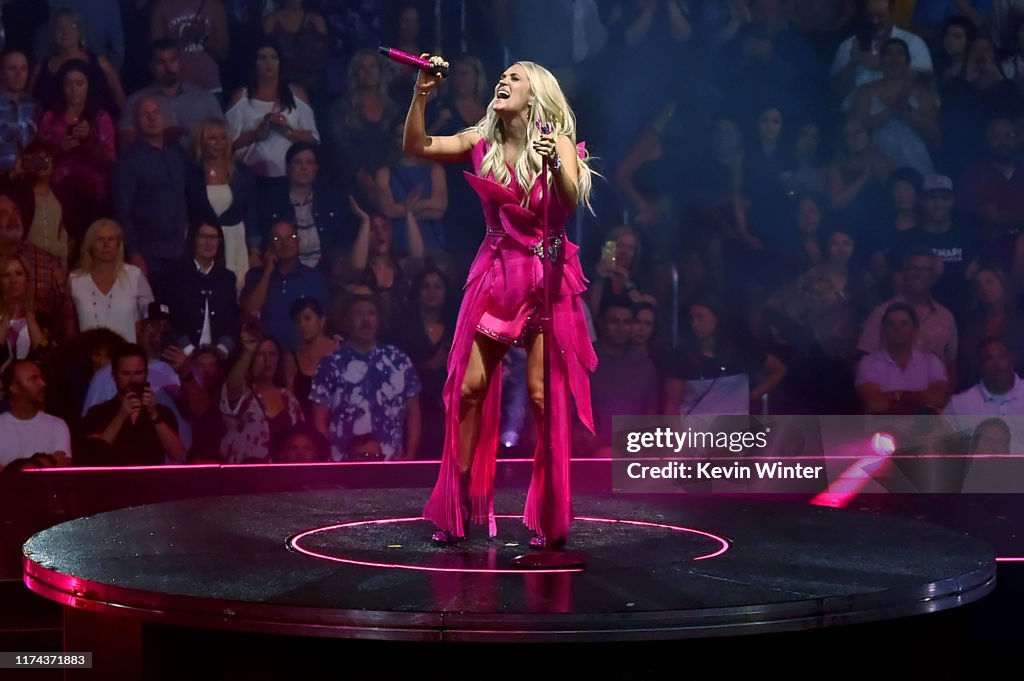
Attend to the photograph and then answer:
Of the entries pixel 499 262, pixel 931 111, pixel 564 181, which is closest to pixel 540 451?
pixel 499 262

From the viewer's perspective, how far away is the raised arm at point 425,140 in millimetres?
3574

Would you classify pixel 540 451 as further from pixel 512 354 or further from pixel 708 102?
pixel 708 102

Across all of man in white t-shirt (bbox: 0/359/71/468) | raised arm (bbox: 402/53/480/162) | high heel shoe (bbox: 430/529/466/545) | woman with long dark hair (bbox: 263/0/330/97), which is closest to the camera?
raised arm (bbox: 402/53/480/162)

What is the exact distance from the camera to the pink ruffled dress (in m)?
3.58

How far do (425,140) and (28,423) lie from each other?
10.4ft

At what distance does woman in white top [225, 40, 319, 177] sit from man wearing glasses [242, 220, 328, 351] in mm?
332

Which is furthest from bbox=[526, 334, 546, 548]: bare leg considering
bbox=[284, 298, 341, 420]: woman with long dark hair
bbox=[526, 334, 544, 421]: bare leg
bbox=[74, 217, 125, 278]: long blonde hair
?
bbox=[74, 217, 125, 278]: long blonde hair

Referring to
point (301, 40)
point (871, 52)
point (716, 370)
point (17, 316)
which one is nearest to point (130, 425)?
point (17, 316)

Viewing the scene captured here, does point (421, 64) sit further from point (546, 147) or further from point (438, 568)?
point (438, 568)

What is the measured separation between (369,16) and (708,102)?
184 cm

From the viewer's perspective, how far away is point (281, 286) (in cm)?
630

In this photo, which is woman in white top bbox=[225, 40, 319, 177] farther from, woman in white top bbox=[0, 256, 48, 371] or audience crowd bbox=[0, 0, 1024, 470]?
woman in white top bbox=[0, 256, 48, 371]

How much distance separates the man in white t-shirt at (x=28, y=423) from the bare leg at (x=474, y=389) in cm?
299

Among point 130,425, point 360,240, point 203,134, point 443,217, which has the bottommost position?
point 130,425
